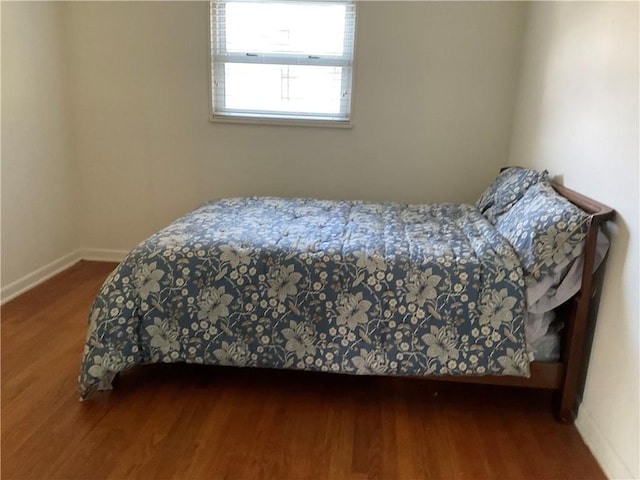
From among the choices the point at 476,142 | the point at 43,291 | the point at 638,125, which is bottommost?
the point at 43,291

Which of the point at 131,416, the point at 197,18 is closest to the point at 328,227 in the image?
the point at 131,416

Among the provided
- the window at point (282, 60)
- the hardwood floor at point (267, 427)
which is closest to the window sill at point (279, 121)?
→ the window at point (282, 60)

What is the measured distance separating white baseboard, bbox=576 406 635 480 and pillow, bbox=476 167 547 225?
97 cm

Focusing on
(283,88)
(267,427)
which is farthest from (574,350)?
(283,88)

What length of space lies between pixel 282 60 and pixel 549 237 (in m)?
2.19

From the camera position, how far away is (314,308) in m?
2.03

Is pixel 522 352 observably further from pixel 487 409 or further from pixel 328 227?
pixel 328 227

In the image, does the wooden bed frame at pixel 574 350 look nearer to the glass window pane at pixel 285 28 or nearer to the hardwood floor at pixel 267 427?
the hardwood floor at pixel 267 427

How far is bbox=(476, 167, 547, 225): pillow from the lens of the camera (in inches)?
97.5

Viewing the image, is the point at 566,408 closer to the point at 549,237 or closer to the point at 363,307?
the point at 549,237

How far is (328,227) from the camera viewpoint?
243 centimetres

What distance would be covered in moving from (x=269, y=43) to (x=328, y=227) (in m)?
1.60

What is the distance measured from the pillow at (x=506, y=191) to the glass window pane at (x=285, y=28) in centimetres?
137

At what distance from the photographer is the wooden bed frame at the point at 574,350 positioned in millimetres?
1863
